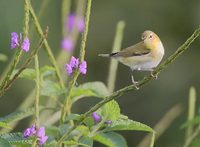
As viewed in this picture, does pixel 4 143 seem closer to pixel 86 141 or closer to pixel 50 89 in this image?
pixel 86 141

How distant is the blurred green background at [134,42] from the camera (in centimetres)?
698

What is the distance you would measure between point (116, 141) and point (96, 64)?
552 centimetres

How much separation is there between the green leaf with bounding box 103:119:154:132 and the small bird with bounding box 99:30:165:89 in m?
0.71

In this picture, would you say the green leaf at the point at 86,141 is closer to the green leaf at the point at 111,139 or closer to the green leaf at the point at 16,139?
the green leaf at the point at 111,139

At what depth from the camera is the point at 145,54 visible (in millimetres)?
3180

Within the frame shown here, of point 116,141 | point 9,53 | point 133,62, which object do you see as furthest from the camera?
point 9,53

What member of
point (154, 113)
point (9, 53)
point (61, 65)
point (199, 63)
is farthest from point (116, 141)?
point (199, 63)

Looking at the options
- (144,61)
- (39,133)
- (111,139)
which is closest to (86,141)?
(111,139)

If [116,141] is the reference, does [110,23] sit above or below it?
above

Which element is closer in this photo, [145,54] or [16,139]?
[16,139]

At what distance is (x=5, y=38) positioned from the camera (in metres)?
6.93

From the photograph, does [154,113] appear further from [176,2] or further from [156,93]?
[176,2]

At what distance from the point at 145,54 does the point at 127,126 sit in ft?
2.92

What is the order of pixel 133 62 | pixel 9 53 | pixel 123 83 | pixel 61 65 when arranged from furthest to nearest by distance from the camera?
pixel 123 83, pixel 9 53, pixel 61 65, pixel 133 62
